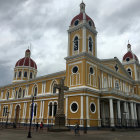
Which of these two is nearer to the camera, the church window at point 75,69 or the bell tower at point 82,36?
the church window at point 75,69

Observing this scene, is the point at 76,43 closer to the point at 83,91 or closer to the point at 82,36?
the point at 82,36

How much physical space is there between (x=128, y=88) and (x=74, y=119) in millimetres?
20277

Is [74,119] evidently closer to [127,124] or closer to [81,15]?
[127,124]

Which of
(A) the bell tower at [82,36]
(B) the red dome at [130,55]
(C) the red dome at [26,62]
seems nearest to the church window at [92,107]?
(A) the bell tower at [82,36]

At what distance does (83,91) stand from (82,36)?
1014cm

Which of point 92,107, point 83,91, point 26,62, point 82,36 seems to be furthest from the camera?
point 26,62

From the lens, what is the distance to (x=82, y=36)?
1129 inches

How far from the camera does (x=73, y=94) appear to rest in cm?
2598

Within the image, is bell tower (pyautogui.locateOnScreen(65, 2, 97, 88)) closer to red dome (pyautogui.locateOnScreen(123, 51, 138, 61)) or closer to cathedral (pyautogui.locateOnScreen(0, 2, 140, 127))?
cathedral (pyautogui.locateOnScreen(0, 2, 140, 127))

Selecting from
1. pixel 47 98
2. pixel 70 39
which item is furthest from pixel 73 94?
pixel 70 39

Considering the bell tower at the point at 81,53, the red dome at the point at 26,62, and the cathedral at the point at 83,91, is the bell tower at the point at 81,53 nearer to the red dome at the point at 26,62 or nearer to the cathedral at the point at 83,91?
the cathedral at the point at 83,91

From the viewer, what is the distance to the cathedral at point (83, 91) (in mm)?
Answer: 25469

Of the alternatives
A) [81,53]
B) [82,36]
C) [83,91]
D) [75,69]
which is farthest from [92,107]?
[82,36]

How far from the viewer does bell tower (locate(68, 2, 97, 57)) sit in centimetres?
2853
